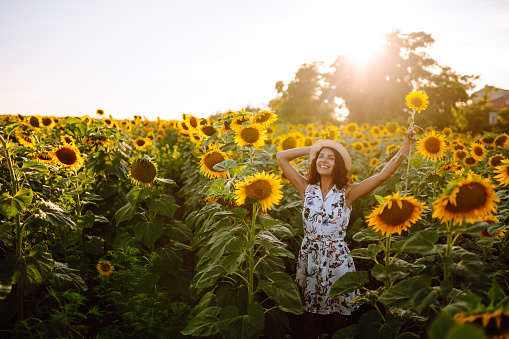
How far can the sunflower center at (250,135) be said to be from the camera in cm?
359

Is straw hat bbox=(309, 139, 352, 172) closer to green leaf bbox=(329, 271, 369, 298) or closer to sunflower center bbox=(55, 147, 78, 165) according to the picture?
green leaf bbox=(329, 271, 369, 298)

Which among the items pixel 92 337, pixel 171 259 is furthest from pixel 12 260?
pixel 171 259

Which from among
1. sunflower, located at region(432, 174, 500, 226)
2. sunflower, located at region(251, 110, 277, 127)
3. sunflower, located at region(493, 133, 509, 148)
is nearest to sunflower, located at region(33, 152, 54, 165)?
sunflower, located at region(251, 110, 277, 127)

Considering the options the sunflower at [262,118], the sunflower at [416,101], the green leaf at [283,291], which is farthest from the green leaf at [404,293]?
the sunflower at [262,118]

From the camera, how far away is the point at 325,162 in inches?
124

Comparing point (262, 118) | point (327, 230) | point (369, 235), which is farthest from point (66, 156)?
point (369, 235)

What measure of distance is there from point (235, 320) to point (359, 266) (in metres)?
2.62

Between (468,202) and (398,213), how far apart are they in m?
0.39

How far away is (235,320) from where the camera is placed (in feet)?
7.43

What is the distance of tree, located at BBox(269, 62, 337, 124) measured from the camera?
2662 centimetres

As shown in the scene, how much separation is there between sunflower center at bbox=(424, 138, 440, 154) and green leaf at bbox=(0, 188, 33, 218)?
137 inches

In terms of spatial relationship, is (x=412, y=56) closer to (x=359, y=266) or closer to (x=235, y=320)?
(x=359, y=266)

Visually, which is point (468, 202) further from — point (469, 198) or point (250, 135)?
point (250, 135)

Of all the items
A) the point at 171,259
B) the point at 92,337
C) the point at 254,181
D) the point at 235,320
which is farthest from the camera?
the point at 171,259
